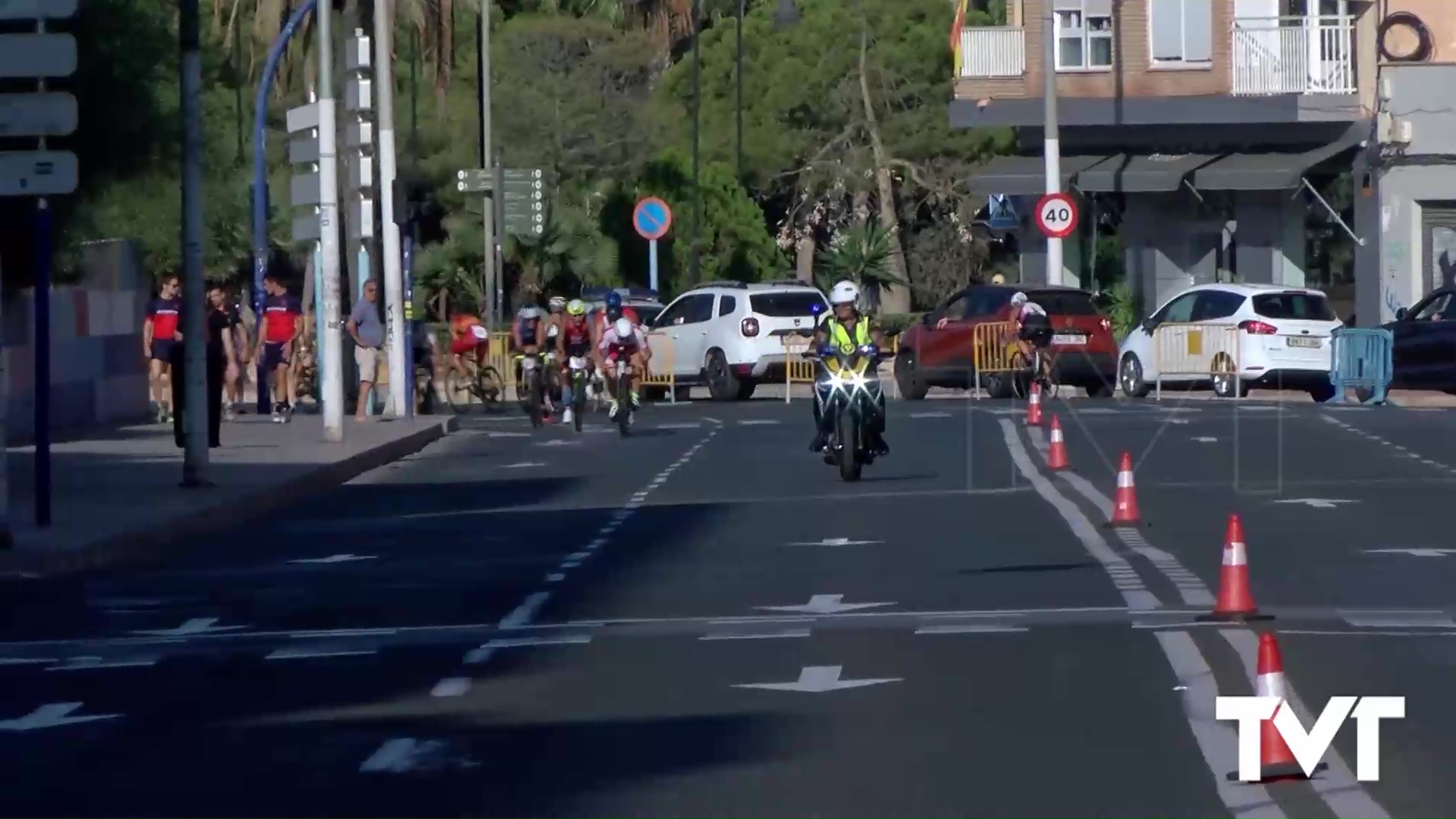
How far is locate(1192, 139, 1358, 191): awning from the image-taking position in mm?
50406

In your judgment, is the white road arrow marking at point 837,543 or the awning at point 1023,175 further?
the awning at point 1023,175

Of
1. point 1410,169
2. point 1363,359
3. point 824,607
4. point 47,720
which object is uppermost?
point 1410,169

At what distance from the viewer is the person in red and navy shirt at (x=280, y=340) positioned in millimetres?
35500

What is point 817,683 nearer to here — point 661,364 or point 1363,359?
point 1363,359

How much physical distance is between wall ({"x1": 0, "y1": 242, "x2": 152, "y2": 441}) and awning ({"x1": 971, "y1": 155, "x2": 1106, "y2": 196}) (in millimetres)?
19488

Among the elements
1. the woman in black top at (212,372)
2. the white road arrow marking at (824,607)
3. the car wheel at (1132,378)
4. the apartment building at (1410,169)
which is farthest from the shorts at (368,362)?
the white road arrow marking at (824,607)

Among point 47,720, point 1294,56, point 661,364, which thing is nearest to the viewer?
point 47,720

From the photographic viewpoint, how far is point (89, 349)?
34.9 meters

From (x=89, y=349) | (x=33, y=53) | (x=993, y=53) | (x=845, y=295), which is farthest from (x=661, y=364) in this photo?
(x=33, y=53)

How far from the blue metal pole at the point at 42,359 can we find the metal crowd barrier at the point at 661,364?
77.0 ft

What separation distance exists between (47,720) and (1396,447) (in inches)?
733

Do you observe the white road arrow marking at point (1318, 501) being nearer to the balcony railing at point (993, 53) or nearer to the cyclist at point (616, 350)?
the cyclist at point (616, 350)

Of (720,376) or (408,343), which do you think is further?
(720,376)
